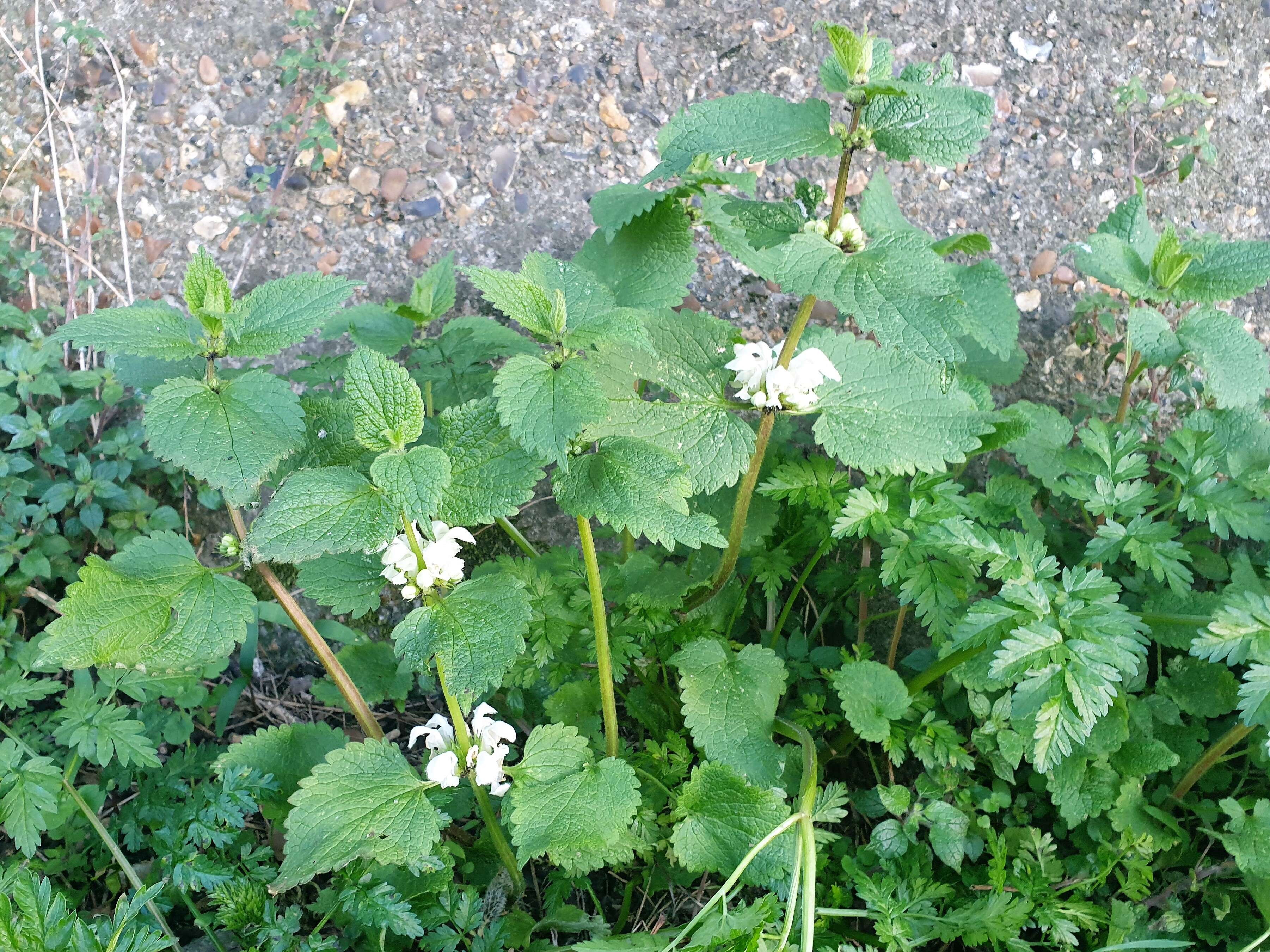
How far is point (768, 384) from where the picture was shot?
163 cm

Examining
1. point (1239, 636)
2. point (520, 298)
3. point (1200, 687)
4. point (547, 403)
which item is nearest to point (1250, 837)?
point (1200, 687)

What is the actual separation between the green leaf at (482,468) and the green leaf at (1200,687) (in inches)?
58.0

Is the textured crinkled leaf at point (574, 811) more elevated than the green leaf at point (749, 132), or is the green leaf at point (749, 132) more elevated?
the green leaf at point (749, 132)

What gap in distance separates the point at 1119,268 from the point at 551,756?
155 centimetres

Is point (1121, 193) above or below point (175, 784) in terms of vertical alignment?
above

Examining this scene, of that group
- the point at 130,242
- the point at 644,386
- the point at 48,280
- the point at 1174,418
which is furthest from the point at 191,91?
the point at 1174,418

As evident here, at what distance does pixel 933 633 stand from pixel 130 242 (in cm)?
240

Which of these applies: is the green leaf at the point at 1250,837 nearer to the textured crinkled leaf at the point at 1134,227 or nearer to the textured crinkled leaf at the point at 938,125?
the textured crinkled leaf at the point at 1134,227

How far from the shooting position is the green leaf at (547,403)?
1.28m

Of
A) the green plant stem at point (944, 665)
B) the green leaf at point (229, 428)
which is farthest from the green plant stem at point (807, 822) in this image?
the green leaf at point (229, 428)

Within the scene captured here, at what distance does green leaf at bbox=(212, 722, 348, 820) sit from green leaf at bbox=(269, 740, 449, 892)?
25 centimetres

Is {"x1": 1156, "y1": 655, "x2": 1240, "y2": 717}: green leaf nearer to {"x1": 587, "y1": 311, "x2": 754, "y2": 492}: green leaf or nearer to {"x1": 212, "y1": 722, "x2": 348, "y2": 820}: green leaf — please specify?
{"x1": 587, "y1": 311, "x2": 754, "y2": 492}: green leaf

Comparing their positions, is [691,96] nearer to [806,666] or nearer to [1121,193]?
[1121,193]

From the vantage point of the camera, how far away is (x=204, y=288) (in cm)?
145
